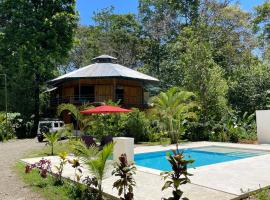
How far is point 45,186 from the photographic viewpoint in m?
9.45

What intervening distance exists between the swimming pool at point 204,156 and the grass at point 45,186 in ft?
15.4

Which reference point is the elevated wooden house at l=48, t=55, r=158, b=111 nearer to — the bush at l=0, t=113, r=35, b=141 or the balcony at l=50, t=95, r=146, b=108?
the balcony at l=50, t=95, r=146, b=108

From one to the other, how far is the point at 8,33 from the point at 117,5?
69.9 feet

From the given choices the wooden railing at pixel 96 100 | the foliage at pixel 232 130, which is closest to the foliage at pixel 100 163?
the foliage at pixel 232 130

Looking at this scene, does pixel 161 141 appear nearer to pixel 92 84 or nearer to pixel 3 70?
pixel 92 84

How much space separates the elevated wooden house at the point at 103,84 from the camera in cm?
3002

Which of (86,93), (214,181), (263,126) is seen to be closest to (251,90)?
(263,126)

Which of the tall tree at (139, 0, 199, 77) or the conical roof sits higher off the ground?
the tall tree at (139, 0, 199, 77)

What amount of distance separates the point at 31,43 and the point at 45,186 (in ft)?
79.8

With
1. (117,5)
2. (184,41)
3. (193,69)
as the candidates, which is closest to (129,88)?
(184,41)

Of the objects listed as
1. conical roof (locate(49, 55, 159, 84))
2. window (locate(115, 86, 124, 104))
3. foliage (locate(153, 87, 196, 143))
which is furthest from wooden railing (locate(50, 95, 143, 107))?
foliage (locate(153, 87, 196, 143))

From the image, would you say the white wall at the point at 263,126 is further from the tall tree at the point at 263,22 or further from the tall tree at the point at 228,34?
the tall tree at the point at 228,34

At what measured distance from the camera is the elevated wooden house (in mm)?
30016

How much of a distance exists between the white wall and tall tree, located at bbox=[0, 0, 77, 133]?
2045 centimetres
